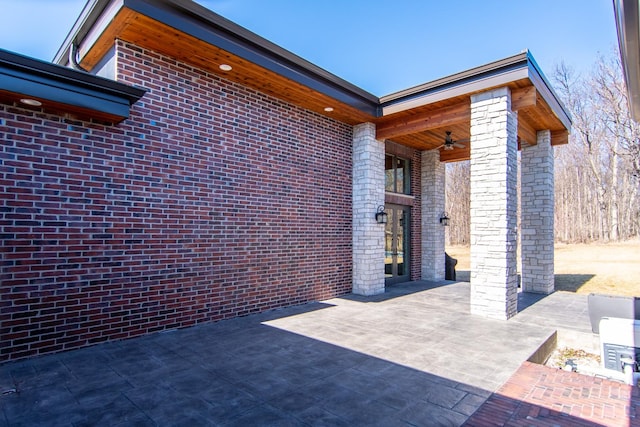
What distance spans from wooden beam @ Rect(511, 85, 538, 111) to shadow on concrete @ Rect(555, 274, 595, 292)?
5.09m

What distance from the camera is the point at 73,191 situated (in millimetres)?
3836

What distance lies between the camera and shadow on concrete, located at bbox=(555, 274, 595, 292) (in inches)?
329

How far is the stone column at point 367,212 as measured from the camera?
284 inches

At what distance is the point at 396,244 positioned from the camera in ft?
28.9

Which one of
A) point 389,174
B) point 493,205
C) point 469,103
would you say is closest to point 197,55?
point 469,103

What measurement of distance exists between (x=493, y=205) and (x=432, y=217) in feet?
13.3

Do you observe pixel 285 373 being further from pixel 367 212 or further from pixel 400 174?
pixel 400 174

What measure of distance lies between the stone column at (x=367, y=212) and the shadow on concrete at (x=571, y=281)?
474cm

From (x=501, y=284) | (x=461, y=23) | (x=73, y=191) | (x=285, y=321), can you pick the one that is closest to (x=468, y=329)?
(x=501, y=284)

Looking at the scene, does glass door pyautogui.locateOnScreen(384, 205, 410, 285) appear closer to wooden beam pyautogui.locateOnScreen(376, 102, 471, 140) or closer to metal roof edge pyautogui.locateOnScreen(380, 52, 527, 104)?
wooden beam pyautogui.locateOnScreen(376, 102, 471, 140)

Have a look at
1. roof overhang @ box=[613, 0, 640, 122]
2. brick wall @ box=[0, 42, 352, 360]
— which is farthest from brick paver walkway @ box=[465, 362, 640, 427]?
brick wall @ box=[0, 42, 352, 360]

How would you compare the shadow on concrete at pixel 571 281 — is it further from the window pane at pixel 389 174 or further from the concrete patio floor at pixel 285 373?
the window pane at pixel 389 174

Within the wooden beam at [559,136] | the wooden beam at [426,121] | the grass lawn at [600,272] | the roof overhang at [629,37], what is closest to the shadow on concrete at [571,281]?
the grass lawn at [600,272]

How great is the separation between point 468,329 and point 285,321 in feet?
8.60
